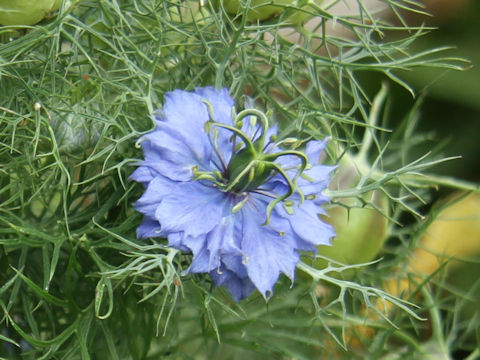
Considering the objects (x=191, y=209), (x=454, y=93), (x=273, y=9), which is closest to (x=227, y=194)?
(x=191, y=209)

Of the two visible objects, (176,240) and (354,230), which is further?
(354,230)

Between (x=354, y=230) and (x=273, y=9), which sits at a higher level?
(x=273, y=9)

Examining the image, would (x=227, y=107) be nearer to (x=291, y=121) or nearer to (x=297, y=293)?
(x=291, y=121)

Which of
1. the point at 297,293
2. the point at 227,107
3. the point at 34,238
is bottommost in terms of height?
the point at 297,293

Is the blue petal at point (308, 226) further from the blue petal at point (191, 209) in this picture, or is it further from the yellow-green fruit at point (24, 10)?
the yellow-green fruit at point (24, 10)

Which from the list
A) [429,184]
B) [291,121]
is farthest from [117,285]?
[429,184]

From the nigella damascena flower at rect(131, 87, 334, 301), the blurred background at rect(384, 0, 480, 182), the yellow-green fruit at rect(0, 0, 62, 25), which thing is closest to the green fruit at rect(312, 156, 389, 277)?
the nigella damascena flower at rect(131, 87, 334, 301)

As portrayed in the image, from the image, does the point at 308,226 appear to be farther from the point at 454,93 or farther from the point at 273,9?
the point at 454,93

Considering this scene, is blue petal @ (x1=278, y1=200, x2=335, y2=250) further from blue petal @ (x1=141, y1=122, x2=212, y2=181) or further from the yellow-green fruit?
the yellow-green fruit
